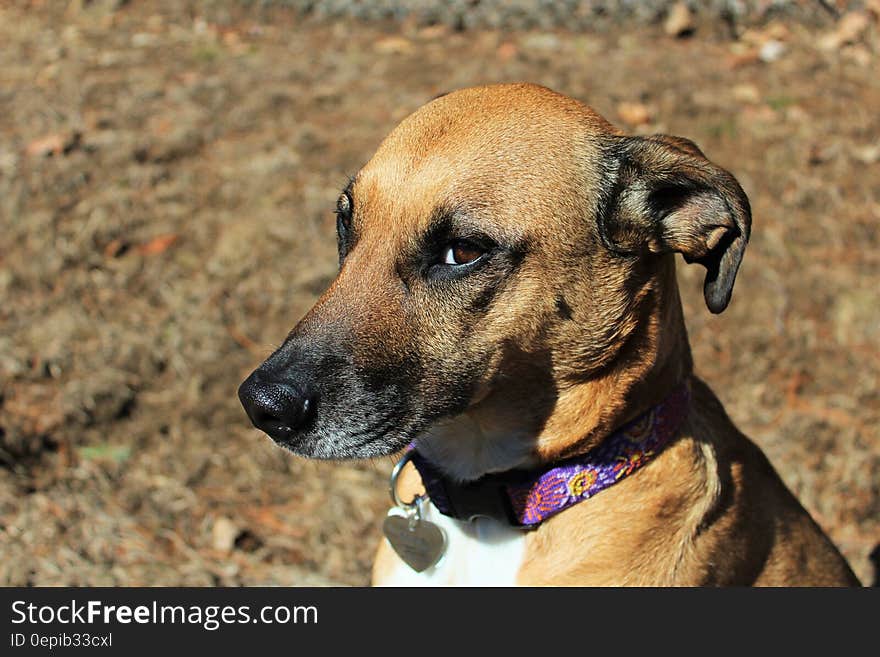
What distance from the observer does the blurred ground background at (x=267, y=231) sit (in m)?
4.52

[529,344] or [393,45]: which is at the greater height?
[529,344]

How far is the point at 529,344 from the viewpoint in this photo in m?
2.81

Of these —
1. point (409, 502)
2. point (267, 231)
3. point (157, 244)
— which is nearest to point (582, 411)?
point (409, 502)

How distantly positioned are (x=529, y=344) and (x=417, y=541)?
754 millimetres

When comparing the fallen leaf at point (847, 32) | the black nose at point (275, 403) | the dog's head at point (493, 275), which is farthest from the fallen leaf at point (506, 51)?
the black nose at point (275, 403)

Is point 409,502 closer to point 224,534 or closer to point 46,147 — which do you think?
point 224,534

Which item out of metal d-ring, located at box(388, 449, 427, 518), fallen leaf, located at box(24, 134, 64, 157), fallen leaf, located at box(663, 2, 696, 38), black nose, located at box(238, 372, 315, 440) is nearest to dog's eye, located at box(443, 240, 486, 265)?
black nose, located at box(238, 372, 315, 440)

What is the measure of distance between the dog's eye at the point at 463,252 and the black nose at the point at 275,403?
1.90 ft

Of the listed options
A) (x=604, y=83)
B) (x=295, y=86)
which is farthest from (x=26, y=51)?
(x=604, y=83)

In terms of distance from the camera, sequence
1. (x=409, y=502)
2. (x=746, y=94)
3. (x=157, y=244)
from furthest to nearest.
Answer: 1. (x=746, y=94)
2. (x=157, y=244)
3. (x=409, y=502)

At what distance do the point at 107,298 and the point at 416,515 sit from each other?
3245 millimetres

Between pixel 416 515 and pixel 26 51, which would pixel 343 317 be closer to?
pixel 416 515

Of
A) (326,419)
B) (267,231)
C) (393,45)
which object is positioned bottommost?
(267,231)

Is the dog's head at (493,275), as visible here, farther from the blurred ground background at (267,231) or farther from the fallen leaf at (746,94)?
the fallen leaf at (746,94)
